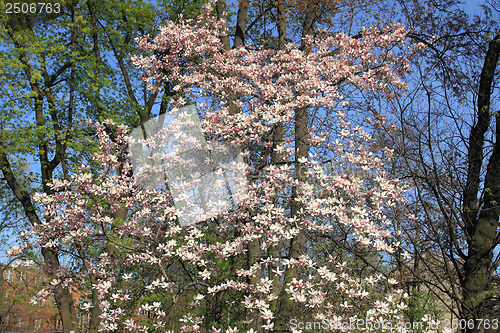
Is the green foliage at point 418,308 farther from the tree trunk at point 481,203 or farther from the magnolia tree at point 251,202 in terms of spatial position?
the magnolia tree at point 251,202

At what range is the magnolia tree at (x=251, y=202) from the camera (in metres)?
5.92

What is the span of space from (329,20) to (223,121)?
4.41 m

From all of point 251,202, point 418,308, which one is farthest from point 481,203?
point 251,202

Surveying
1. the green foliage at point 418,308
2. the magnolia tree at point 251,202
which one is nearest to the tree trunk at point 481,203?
the green foliage at point 418,308

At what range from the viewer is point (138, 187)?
22.1 ft

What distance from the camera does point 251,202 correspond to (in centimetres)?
632

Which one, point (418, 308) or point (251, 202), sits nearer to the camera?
point (251, 202)

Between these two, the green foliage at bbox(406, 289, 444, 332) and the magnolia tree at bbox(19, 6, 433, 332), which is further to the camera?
the green foliage at bbox(406, 289, 444, 332)

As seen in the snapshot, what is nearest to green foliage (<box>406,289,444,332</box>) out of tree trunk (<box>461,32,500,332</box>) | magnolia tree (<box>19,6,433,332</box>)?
tree trunk (<box>461,32,500,332</box>)

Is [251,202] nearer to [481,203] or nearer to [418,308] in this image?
[418,308]

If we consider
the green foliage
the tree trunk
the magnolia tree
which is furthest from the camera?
the tree trunk

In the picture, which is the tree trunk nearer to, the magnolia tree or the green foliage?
the green foliage

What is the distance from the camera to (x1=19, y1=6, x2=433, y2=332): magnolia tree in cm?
592

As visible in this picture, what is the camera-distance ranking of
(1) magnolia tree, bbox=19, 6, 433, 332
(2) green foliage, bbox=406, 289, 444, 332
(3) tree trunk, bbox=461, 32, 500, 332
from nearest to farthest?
1. (1) magnolia tree, bbox=19, 6, 433, 332
2. (2) green foliage, bbox=406, 289, 444, 332
3. (3) tree trunk, bbox=461, 32, 500, 332
